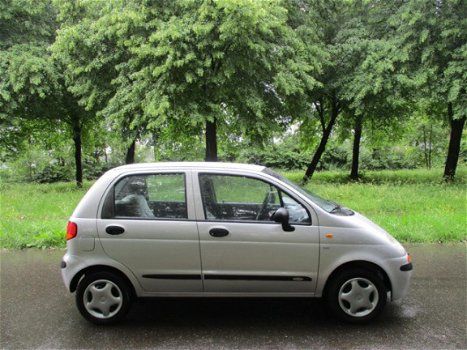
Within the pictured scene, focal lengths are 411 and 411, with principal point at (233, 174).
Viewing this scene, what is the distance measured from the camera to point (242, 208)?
4270 millimetres

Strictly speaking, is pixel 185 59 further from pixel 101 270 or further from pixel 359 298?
pixel 359 298

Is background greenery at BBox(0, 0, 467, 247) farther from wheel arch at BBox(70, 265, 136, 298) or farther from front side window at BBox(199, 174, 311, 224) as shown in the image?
front side window at BBox(199, 174, 311, 224)

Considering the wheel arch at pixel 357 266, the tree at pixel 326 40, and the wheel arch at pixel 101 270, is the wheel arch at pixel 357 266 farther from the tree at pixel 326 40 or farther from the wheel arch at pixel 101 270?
the tree at pixel 326 40

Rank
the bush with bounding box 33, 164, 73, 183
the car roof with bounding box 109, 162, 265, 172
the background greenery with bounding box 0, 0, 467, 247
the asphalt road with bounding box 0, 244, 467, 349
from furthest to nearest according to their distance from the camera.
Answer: the bush with bounding box 33, 164, 73, 183, the background greenery with bounding box 0, 0, 467, 247, the car roof with bounding box 109, 162, 265, 172, the asphalt road with bounding box 0, 244, 467, 349

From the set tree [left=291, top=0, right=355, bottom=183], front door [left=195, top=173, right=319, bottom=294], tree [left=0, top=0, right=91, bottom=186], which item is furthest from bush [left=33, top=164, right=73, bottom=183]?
front door [left=195, top=173, right=319, bottom=294]

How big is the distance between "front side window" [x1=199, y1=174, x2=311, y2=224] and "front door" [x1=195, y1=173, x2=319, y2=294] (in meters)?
0.01

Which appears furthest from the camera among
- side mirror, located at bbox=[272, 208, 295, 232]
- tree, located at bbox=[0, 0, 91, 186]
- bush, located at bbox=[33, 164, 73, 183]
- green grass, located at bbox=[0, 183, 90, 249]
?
bush, located at bbox=[33, 164, 73, 183]

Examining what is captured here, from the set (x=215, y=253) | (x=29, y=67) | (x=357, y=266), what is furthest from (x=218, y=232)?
(x=29, y=67)

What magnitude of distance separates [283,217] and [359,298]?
3.64ft

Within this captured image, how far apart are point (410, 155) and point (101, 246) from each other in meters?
35.0

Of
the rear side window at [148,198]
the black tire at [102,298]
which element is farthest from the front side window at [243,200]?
the black tire at [102,298]

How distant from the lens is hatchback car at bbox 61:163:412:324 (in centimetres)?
404

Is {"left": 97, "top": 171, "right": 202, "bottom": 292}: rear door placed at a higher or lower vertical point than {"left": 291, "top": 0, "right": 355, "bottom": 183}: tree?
lower

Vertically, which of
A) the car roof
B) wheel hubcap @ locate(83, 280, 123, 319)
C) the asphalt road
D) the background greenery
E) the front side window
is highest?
the background greenery
